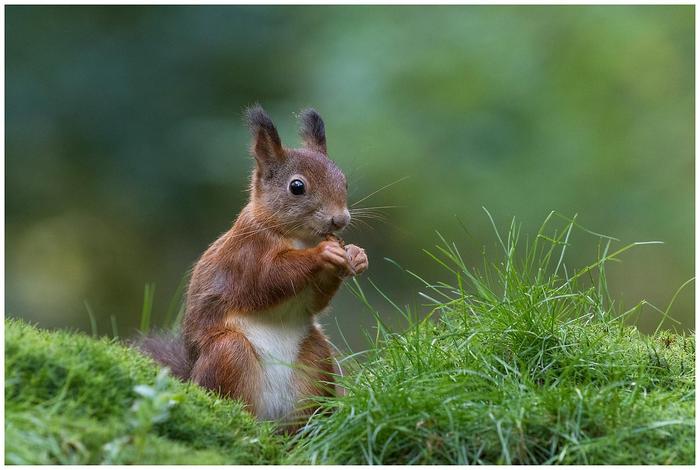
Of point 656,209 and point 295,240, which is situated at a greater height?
point 295,240

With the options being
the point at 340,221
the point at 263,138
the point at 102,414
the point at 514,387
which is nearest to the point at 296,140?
the point at 263,138

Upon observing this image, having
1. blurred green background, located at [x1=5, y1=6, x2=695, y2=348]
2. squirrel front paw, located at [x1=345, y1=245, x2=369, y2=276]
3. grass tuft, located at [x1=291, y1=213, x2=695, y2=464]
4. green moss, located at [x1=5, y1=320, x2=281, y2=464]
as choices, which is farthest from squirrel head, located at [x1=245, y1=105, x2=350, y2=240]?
blurred green background, located at [x1=5, y1=6, x2=695, y2=348]

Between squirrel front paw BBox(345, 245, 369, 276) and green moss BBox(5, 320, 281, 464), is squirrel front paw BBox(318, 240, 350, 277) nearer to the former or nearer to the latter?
squirrel front paw BBox(345, 245, 369, 276)

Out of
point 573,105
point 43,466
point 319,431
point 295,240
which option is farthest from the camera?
point 573,105

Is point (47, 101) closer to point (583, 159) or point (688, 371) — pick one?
point (583, 159)

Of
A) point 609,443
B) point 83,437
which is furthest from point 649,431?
point 83,437

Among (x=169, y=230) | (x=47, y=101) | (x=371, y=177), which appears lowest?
(x=169, y=230)
